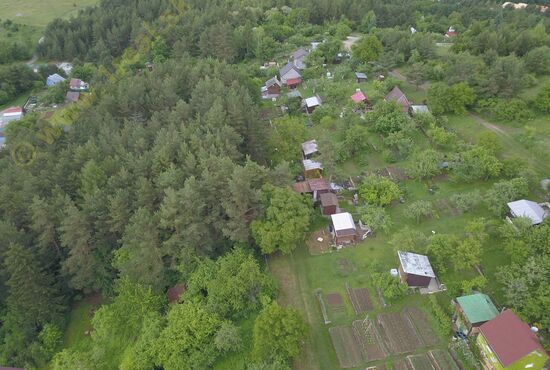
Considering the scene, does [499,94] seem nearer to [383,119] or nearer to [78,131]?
[383,119]

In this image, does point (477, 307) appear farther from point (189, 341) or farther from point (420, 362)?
point (189, 341)

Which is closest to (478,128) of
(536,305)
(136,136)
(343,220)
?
(343,220)

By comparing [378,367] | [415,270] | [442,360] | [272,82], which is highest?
[415,270]

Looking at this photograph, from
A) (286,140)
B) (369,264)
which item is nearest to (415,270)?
(369,264)

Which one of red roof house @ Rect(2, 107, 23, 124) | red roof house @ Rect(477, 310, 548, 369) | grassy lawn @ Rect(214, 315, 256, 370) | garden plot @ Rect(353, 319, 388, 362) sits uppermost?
red roof house @ Rect(477, 310, 548, 369)

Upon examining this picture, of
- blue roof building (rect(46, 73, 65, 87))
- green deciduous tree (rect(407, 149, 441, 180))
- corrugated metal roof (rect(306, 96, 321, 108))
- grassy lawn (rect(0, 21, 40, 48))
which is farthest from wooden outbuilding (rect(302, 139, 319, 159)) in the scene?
grassy lawn (rect(0, 21, 40, 48))

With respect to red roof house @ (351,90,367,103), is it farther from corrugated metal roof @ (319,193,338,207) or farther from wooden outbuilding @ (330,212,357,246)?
wooden outbuilding @ (330,212,357,246)
